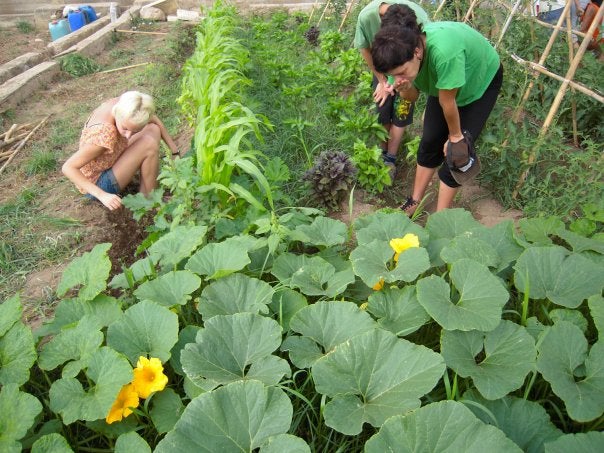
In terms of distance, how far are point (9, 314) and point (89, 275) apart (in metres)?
0.28

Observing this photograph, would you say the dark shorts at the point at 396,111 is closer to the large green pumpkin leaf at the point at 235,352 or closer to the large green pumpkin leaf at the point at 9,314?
the large green pumpkin leaf at the point at 235,352

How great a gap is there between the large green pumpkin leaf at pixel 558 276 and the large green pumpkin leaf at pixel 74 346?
1.41 metres

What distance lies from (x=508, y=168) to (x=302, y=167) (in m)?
1.59

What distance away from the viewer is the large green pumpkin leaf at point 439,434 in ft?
3.01

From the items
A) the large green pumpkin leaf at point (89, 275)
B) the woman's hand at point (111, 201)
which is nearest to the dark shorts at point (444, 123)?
the large green pumpkin leaf at point (89, 275)

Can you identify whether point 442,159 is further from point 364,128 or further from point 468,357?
point 468,357

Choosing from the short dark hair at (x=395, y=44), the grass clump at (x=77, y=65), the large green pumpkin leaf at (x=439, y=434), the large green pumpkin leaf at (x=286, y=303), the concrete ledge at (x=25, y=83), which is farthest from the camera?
the grass clump at (x=77, y=65)

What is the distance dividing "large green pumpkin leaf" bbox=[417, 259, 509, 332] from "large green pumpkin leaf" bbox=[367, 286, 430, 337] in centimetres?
7

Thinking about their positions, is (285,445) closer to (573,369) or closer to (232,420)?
(232,420)

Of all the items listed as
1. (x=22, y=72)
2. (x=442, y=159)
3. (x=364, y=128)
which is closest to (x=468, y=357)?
(x=442, y=159)

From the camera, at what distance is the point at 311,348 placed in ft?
4.37

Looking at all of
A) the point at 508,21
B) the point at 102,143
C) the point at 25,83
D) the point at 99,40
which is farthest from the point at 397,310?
the point at 99,40

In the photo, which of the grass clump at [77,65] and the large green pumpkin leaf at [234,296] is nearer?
the large green pumpkin leaf at [234,296]

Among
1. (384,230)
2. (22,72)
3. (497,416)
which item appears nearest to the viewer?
(497,416)
